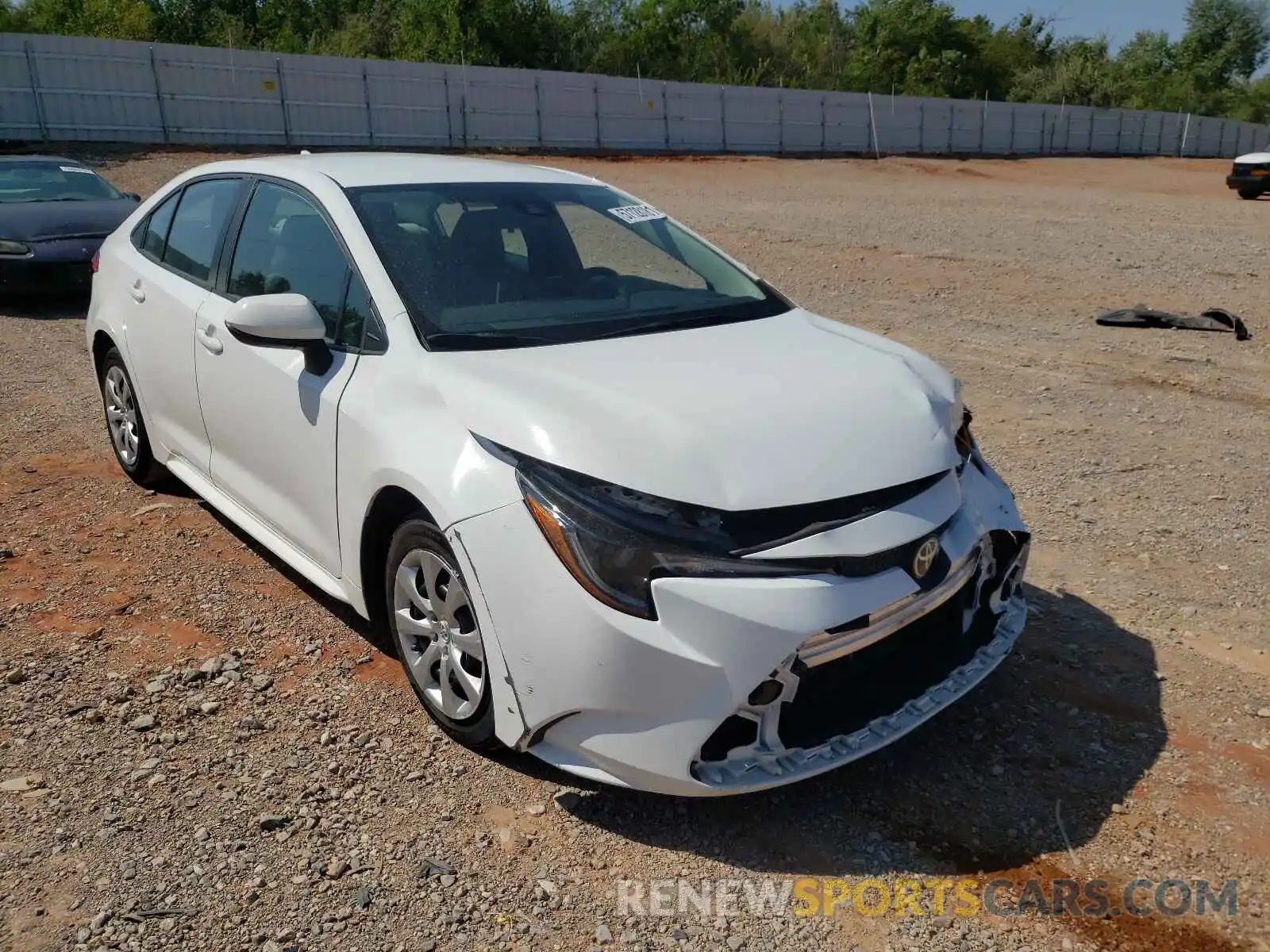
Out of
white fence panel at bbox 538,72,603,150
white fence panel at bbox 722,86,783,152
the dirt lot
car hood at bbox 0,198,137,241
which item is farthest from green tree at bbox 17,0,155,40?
the dirt lot

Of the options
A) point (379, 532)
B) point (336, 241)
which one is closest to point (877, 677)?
point (379, 532)

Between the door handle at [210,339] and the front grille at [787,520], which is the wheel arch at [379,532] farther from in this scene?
the door handle at [210,339]

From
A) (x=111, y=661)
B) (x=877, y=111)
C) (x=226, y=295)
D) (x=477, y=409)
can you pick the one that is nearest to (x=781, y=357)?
(x=477, y=409)

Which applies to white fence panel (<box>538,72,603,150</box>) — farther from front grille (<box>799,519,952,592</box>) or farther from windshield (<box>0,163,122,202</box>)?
front grille (<box>799,519,952,592</box>)

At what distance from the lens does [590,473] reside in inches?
108

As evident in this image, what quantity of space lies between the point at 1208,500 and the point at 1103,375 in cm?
251

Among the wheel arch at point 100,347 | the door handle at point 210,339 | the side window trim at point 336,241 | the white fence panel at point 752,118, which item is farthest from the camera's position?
the white fence panel at point 752,118

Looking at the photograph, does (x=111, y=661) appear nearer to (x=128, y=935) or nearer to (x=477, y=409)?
(x=128, y=935)

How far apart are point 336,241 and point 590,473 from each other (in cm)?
156

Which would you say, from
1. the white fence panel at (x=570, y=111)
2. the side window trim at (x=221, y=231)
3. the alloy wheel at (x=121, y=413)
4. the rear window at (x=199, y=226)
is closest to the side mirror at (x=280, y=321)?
the side window trim at (x=221, y=231)

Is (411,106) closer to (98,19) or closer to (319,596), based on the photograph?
(98,19)

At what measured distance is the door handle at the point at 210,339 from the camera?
13.5 ft

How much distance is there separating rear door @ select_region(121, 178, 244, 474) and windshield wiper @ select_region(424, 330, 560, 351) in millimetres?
1511

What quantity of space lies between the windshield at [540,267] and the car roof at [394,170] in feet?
0.25
